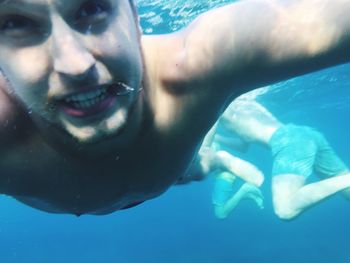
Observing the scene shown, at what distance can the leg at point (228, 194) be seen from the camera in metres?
13.4

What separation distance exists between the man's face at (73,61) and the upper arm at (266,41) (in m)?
0.56

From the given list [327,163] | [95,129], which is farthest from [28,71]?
[327,163]

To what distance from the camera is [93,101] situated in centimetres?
232

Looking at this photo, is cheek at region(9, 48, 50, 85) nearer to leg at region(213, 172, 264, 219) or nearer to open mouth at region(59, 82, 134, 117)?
open mouth at region(59, 82, 134, 117)

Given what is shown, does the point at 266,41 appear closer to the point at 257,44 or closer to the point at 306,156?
the point at 257,44

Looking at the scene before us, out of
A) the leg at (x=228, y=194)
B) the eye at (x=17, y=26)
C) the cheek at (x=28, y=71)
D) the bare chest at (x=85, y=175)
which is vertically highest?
the eye at (x=17, y=26)

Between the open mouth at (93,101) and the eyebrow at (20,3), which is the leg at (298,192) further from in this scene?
the eyebrow at (20,3)

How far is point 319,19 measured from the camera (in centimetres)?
252

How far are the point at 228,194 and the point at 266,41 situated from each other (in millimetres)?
12087

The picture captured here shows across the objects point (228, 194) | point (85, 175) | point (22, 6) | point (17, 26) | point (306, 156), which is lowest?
point (228, 194)

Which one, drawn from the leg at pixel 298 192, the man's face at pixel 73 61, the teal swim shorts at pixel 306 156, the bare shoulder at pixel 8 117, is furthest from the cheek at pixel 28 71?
the teal swim shorts at pixel 306 156

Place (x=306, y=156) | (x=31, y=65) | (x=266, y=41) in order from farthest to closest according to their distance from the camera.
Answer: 1. (x=306, y=156)
2. (x=266, y=41)
3. (x=31, y=65)

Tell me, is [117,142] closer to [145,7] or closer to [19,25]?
[19,25]

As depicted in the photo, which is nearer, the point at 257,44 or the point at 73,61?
the point at 73,61
